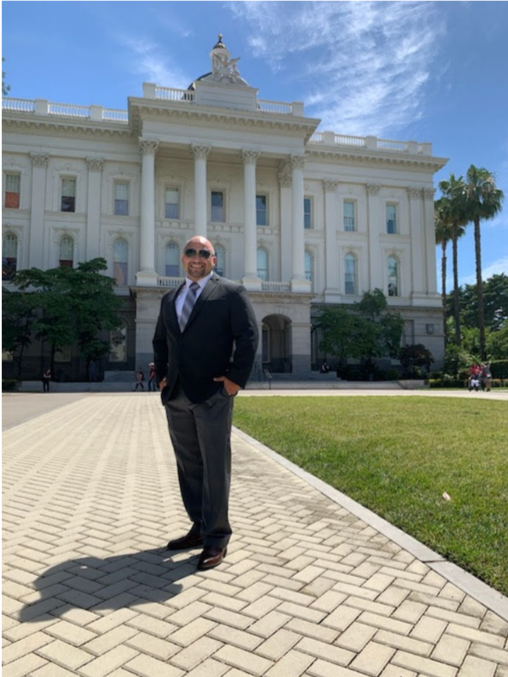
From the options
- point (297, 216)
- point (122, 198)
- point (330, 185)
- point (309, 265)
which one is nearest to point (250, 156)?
point (297, 216)

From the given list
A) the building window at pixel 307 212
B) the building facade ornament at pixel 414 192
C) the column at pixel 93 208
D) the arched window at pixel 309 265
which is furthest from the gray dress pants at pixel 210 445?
the building facade ornament at pixel 414 192

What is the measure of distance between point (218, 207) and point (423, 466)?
125ft

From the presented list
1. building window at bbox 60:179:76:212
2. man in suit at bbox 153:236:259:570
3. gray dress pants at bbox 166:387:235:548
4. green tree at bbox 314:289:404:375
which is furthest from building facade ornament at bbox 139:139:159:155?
gray dress pants at bbox 166:387:235:548

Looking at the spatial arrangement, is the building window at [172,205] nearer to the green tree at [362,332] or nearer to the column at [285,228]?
the column at [285,228]

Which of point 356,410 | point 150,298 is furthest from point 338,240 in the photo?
point 356,410

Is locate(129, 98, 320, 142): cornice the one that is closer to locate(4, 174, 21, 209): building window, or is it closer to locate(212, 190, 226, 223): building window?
locate(212, 190, 226, 223): building window

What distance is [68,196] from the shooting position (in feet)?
131

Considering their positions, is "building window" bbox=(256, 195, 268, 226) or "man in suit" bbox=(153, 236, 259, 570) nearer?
"man in suit" bbox=(153, 236, 259, 570)

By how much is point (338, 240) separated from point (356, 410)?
3230cm

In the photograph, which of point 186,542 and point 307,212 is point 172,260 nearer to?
point 307,212

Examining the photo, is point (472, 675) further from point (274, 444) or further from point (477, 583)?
point (274, 444)

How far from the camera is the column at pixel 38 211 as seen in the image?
125 feet

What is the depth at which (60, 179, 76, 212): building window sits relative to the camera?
39656 millimetres

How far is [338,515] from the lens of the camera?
16.4 feet
